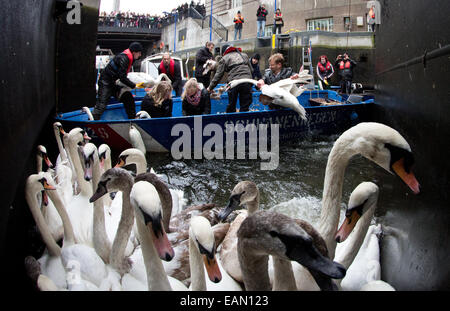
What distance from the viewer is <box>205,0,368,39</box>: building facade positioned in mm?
26562

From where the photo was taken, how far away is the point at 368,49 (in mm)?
21781

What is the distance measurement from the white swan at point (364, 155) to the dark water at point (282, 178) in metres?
1.24

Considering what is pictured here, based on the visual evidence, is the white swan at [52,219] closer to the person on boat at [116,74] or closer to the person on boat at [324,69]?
the person on boat at [116,74]

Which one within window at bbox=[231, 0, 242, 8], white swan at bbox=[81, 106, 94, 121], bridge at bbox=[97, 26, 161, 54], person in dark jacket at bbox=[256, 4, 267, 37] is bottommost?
white swan at bbox=[81, 106, 94, 121]

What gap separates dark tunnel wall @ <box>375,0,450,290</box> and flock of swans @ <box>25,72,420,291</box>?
0.20 metres

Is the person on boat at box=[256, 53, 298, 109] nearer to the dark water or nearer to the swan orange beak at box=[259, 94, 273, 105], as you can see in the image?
the swan orange beak at box=[259, 94, 273, 105]

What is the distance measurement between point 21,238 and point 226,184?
316 centimetres

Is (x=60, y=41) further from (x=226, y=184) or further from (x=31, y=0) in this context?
(x=226, y=184)

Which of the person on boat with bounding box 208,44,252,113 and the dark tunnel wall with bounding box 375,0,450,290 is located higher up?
the person on boat with bounding box 208,44,252,113

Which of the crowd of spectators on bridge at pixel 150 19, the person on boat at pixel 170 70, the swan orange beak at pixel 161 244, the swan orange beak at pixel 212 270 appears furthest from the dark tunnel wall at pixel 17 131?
the crowd of spectators on bridge at pixel 150 19

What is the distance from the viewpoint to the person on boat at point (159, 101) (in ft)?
Result: 25.3

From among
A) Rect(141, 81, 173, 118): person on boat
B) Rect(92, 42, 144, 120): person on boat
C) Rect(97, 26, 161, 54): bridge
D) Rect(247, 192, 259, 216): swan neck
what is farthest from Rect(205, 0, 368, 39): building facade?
Rect(247, 192, 259, 216): swan neck
